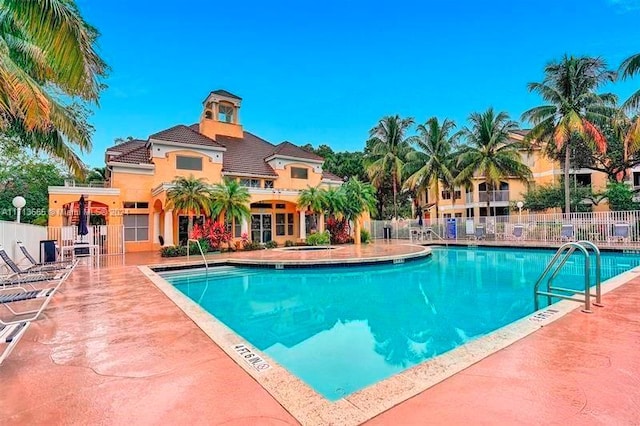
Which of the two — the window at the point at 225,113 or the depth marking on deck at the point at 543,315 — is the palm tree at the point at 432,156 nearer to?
the window at the point at 225,113

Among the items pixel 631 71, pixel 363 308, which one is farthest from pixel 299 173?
pixel 631 71

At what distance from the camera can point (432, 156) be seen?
26.3 meters

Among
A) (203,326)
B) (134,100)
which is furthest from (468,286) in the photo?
(134,100)

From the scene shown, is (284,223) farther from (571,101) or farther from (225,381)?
(225,381)

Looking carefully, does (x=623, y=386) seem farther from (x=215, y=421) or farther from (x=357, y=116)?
(x=357, y=116)

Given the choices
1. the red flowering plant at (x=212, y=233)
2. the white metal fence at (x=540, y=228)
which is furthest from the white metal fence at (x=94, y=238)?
the white metal fence at (x=540, y=228)

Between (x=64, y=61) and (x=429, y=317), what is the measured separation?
7.85 meters

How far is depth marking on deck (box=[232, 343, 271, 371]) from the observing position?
3640 mm

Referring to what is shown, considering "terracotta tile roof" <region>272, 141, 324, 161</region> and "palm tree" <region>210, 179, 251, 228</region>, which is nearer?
"palm tree" <region>210, 179, 251, 228</region>

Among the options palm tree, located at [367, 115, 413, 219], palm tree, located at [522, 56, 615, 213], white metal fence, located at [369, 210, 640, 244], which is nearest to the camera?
white metal fence, located at [369, 210, 640, 244]

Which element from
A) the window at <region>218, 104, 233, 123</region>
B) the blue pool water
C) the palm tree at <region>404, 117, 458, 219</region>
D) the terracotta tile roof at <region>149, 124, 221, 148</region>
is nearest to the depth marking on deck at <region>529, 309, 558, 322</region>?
the blue pool water

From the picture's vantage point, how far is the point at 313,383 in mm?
4234

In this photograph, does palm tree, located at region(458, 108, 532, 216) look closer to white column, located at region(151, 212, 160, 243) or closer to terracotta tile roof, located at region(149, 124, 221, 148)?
terracotta tile roof, located at region(149, 124, 221, 148)

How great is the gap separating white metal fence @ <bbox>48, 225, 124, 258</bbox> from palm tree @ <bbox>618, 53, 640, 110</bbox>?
73.9ft
